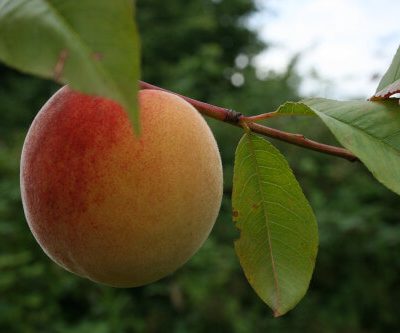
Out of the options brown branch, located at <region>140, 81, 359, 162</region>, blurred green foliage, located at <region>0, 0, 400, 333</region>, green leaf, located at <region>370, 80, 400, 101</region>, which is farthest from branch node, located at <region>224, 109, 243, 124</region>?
blurred green foliage, located at <region>0, 0, 400, 333</region>

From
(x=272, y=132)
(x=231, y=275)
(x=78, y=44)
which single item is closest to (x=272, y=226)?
(x=272, y=132)

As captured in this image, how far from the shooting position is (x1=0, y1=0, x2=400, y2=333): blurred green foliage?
2.24m

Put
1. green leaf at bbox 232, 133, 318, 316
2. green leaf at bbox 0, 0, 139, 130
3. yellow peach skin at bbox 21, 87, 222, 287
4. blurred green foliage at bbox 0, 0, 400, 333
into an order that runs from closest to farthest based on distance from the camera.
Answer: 1. green leaf at bbox 0, 0, 139, 130
2. yellow peach skin at bbox 21, 87, 222, 287
3. green leaf at bbox 232, 133, 318, 316
4. blurred green foliage at bbox 0, 0, 400, 333

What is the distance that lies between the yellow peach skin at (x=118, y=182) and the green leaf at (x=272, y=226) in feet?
0.23

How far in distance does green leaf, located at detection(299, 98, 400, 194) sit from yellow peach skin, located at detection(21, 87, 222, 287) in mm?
114

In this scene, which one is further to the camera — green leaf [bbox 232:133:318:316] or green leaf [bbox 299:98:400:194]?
green leaf [bbox 232:133:318:316]

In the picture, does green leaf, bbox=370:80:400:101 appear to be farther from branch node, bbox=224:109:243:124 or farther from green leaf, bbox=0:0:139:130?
green leaf, bbox=0:0:139:130

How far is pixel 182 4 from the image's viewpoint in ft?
21.3

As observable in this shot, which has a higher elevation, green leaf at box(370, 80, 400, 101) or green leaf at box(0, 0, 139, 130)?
green leaf at box(0, 0, 139, 130)

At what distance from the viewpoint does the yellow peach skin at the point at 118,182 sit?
479mm

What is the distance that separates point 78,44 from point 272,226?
1.20 ft

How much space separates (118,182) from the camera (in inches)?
18.7

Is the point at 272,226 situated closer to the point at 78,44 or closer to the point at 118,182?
the point at 118,182

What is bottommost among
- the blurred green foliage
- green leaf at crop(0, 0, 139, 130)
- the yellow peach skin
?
the blurred green foliage
